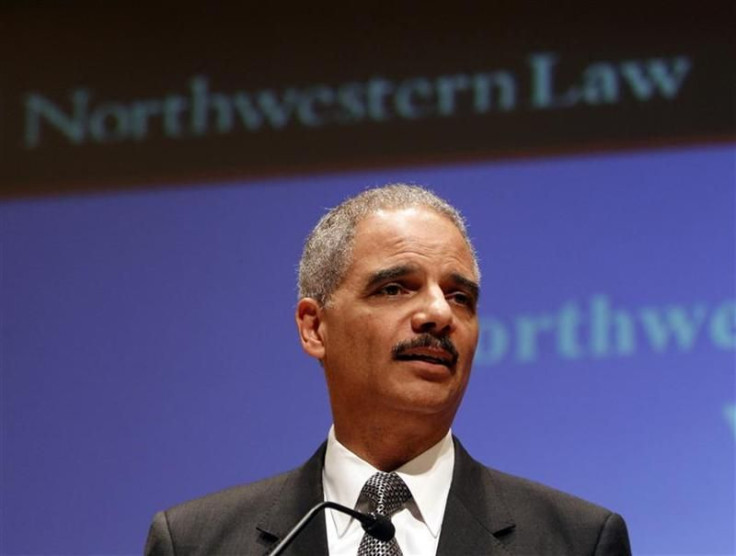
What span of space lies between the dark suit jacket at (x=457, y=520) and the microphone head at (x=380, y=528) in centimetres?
21

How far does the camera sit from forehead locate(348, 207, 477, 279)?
2656 millimetres

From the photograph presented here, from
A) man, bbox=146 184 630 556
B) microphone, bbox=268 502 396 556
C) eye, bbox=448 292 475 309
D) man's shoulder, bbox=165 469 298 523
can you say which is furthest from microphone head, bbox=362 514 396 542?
eye, bbox=448 292 475 309

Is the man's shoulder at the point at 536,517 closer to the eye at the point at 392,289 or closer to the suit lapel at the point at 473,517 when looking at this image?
the suit lapel at the point at 473,517

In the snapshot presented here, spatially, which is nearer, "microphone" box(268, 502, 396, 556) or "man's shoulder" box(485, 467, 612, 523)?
"microphone" box(268, 502, 396, 556)

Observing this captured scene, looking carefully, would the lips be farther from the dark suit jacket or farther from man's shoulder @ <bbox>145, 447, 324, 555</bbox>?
man's shoulder @ <bbox>145, 447, 324, 555</bbox>

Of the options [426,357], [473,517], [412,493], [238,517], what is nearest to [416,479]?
[412,493]

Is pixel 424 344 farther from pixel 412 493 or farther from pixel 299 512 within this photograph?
pixel 299 512

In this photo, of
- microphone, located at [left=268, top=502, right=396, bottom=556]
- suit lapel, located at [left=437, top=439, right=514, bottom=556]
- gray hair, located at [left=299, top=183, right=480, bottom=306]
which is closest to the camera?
microphone, located at [left=268, top=502, right=396, bottom=556]

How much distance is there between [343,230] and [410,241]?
17 centimetres

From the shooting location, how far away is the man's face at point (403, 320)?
8.42 ft

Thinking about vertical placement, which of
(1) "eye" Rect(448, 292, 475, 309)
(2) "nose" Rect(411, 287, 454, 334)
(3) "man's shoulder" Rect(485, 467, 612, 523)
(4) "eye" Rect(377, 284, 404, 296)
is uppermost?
(4) "eye" Rect(377, 284, 404, 296)

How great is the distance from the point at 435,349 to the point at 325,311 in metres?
0.30

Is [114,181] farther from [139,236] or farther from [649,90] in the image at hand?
[649,90]

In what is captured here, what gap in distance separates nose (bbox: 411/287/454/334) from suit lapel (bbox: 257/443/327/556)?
0.39 meters
